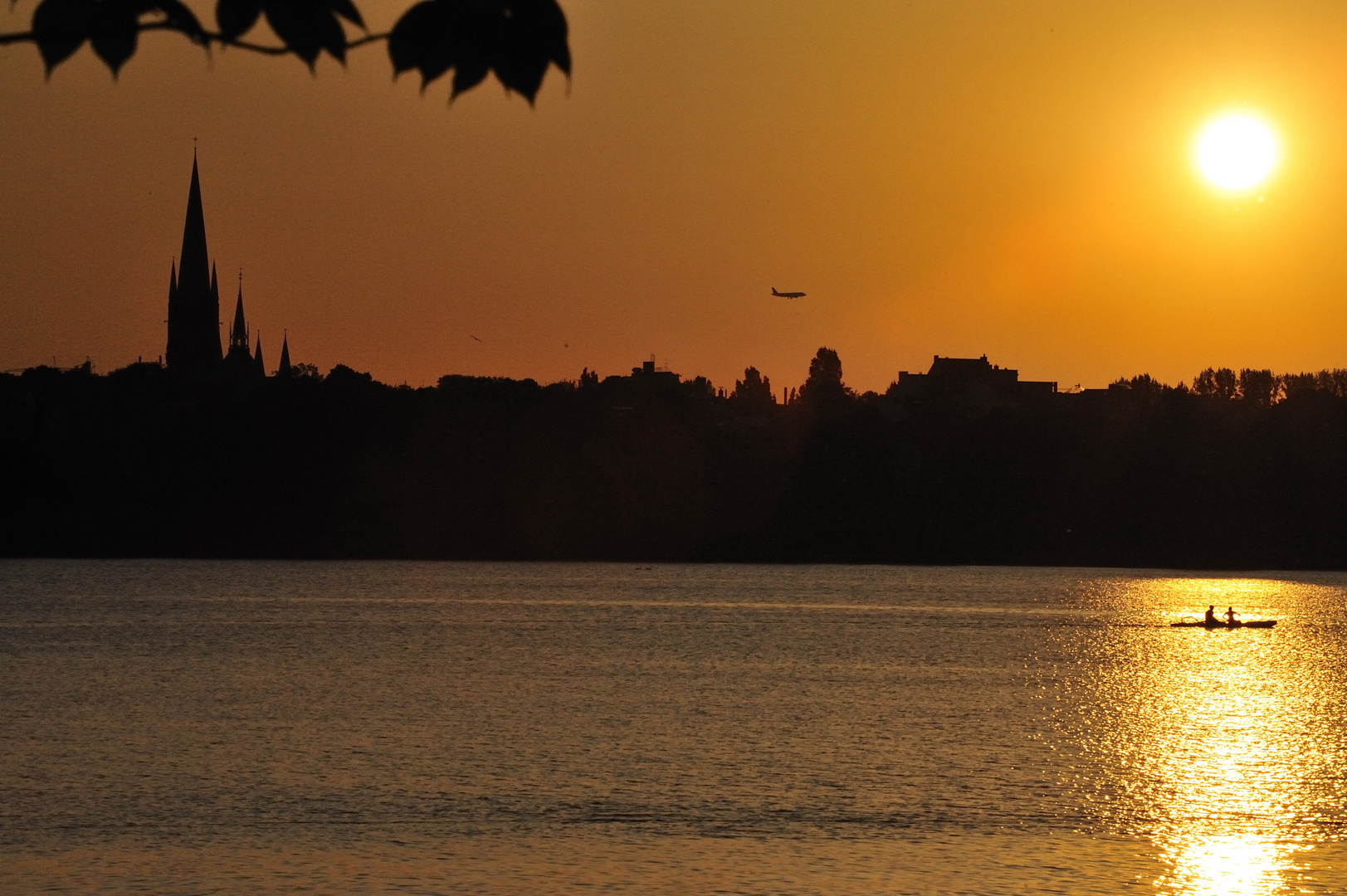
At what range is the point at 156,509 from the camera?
598ft

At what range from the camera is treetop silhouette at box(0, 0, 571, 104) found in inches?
185

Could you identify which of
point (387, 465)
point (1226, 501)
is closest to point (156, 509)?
point (387, 465)

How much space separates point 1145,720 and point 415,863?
125 ft

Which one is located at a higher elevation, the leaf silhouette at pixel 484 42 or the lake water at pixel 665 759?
the leaf silhouette at pixel 484 42

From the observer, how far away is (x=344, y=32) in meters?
4.72

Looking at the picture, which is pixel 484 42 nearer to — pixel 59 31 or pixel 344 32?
pixel 344 32

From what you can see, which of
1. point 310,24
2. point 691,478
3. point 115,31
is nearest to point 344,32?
point 310,24

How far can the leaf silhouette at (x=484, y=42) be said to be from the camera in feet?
15.6

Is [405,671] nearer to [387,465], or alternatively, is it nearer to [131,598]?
[131,598]

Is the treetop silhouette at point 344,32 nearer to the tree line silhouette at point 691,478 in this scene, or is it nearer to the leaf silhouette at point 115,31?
the leaf silhouette at point 115,31

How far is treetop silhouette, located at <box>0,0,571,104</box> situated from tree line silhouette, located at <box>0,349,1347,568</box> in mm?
165939

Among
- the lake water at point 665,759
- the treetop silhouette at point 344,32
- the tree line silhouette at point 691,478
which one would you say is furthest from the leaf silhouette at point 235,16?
the tree line silhouette at point 691,478

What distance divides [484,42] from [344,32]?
362 mm

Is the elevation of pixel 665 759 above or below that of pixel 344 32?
below
